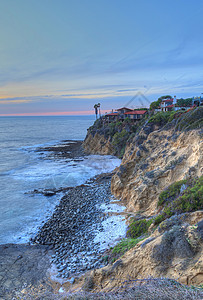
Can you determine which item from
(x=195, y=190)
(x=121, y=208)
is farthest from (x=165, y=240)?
(x=121, y=208)

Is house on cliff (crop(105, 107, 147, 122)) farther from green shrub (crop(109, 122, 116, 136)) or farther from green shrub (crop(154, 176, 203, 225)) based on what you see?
green shrub (crop(154, 176, 203, 225))

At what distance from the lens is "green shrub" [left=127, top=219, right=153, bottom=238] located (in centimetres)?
1192

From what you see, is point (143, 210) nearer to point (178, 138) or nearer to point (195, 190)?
point (195, 190)

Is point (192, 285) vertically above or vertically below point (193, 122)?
below

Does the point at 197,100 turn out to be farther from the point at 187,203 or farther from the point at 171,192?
the point at 187,203

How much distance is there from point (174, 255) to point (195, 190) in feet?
14.6

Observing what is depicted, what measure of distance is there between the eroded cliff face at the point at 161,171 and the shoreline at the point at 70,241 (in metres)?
1.90

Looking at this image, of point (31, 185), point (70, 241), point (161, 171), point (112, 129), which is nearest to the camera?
point (70, 241)

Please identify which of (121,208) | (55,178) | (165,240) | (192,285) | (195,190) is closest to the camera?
(192,285)

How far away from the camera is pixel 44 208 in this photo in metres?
21.9

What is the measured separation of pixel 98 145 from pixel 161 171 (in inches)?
1577

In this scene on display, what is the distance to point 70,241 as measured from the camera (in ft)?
48.0

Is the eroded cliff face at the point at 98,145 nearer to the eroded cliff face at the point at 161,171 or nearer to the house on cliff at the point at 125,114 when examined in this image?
the house on cliff at the point at 125,114

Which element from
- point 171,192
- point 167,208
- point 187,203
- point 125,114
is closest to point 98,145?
point 125,114
